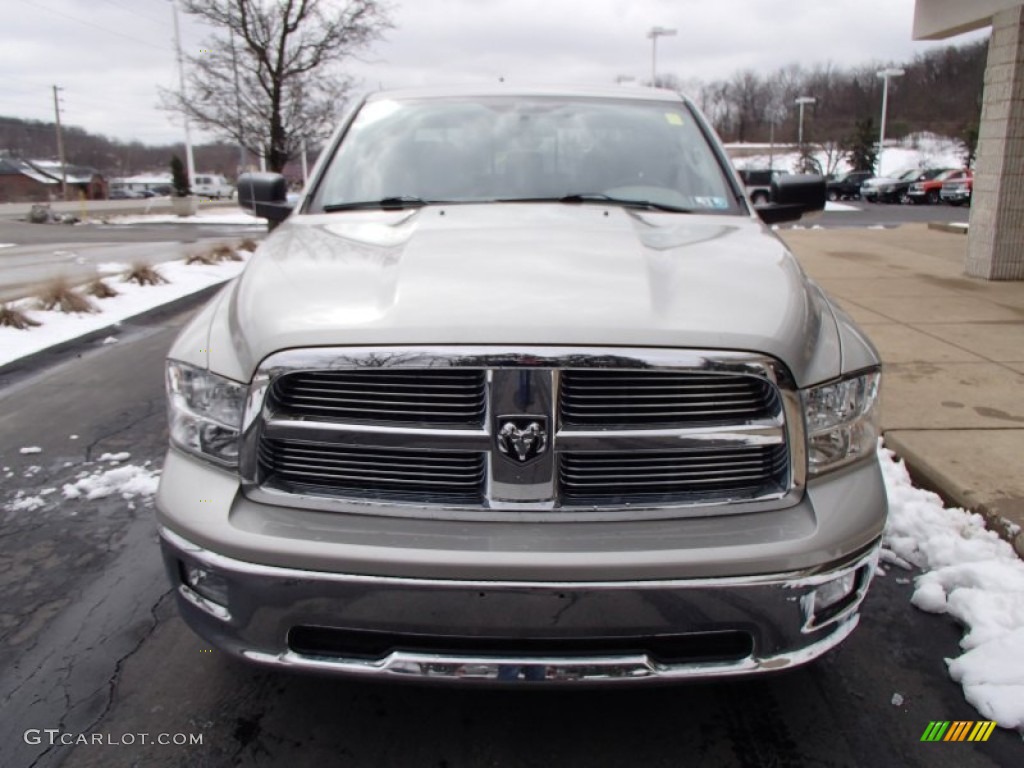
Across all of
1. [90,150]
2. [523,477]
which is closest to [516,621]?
[523,477]

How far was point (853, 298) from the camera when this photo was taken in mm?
8938

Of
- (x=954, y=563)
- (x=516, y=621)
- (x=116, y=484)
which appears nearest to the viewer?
(x=516, y=621)

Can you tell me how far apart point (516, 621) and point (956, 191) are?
133 feet

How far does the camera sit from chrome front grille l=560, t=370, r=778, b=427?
199 cm

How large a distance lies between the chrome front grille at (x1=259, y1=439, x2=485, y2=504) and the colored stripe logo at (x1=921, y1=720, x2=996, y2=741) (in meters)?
1.50

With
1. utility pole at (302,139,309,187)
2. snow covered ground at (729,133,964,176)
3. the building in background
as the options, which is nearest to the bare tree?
utility pole at (302,139,309,187)

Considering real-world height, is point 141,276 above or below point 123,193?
below

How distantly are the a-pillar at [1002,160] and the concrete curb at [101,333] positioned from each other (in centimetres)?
975

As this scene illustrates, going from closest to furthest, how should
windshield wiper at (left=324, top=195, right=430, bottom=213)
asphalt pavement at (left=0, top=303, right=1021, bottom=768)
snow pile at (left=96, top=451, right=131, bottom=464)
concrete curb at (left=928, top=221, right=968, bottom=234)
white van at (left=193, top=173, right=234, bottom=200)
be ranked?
asphalt pavement at (left=0, top=303, right=1021, bottom=768) < windshield wiper at (left=324, top=195, right=430, bottom=213) < snow pile at (left=96, top=451, right=131, bottom=464) < concrete curb at (left=928, top=221, right=968, bottom=234) < white van at (left=193, top=173, right=234, bottom=200)

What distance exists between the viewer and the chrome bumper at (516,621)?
1882mm

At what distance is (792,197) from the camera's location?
3916 mm

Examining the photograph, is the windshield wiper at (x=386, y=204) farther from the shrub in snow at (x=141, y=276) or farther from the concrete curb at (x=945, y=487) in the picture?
the shrub in snow at (x=141, y=276)

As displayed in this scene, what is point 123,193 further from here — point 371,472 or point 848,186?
point 371,472

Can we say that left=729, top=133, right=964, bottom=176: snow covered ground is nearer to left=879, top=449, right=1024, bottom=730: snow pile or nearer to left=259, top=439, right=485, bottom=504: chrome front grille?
left=879, top=449, right=1024, bottom=730: snow pile
